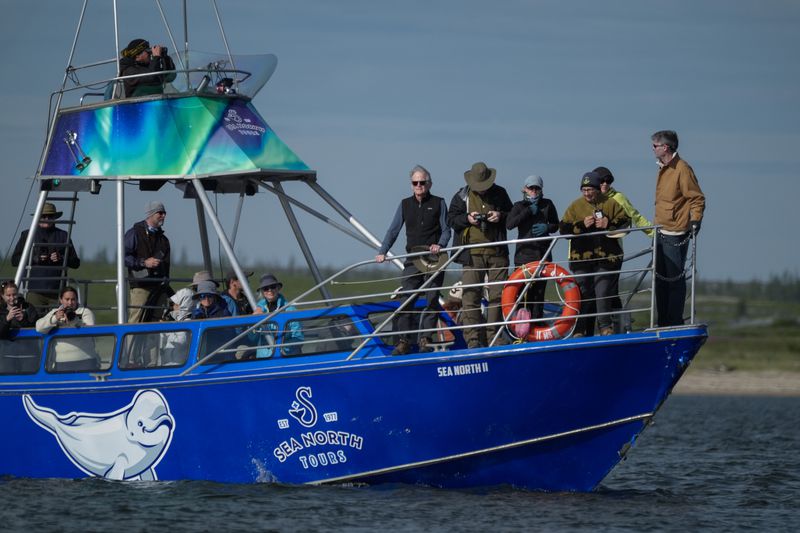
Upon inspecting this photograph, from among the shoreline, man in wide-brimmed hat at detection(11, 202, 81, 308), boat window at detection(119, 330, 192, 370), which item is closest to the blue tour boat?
boat window at detection(119, 330, 192, 370)

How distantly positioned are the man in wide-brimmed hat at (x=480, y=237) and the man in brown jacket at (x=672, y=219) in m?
1.85

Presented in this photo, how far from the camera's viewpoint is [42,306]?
19.4 meters

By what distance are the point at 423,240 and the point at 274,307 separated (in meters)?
2.08

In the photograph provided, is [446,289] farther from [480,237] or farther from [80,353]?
[80,353]

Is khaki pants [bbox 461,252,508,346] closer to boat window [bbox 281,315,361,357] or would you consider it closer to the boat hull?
the boat hull

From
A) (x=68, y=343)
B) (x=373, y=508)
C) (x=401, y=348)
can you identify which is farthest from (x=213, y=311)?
(x=373, y=508)

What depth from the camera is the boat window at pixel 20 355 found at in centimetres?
1823

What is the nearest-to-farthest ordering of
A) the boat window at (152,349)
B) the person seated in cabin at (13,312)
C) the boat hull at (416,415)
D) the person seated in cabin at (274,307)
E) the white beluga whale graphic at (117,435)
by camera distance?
the boat hull at (416,415) → the person seated in cabin at (274,307) → the white beluga whale graphic at (117,435) → the boat window at (152,349) → the person seated in cabin at (13,312)

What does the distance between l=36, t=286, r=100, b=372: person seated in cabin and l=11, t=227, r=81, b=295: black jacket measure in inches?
52.8

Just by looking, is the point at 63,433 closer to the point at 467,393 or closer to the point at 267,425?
the point at 267,425

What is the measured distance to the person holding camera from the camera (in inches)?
649

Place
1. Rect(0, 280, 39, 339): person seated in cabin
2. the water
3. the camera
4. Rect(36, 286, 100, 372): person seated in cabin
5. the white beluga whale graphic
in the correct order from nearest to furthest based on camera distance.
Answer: the water, the camera, the white beluga whale graphic, Rect(36, 286, 100, 372): person seated in cabin, Rect(0, 280, 39, 339): person seated in cabin

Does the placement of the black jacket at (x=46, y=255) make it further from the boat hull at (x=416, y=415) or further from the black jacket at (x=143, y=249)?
the boat hull at (x=416, y=415)

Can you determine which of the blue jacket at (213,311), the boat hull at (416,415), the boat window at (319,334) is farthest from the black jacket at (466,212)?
the blue jacket at (213,311)
